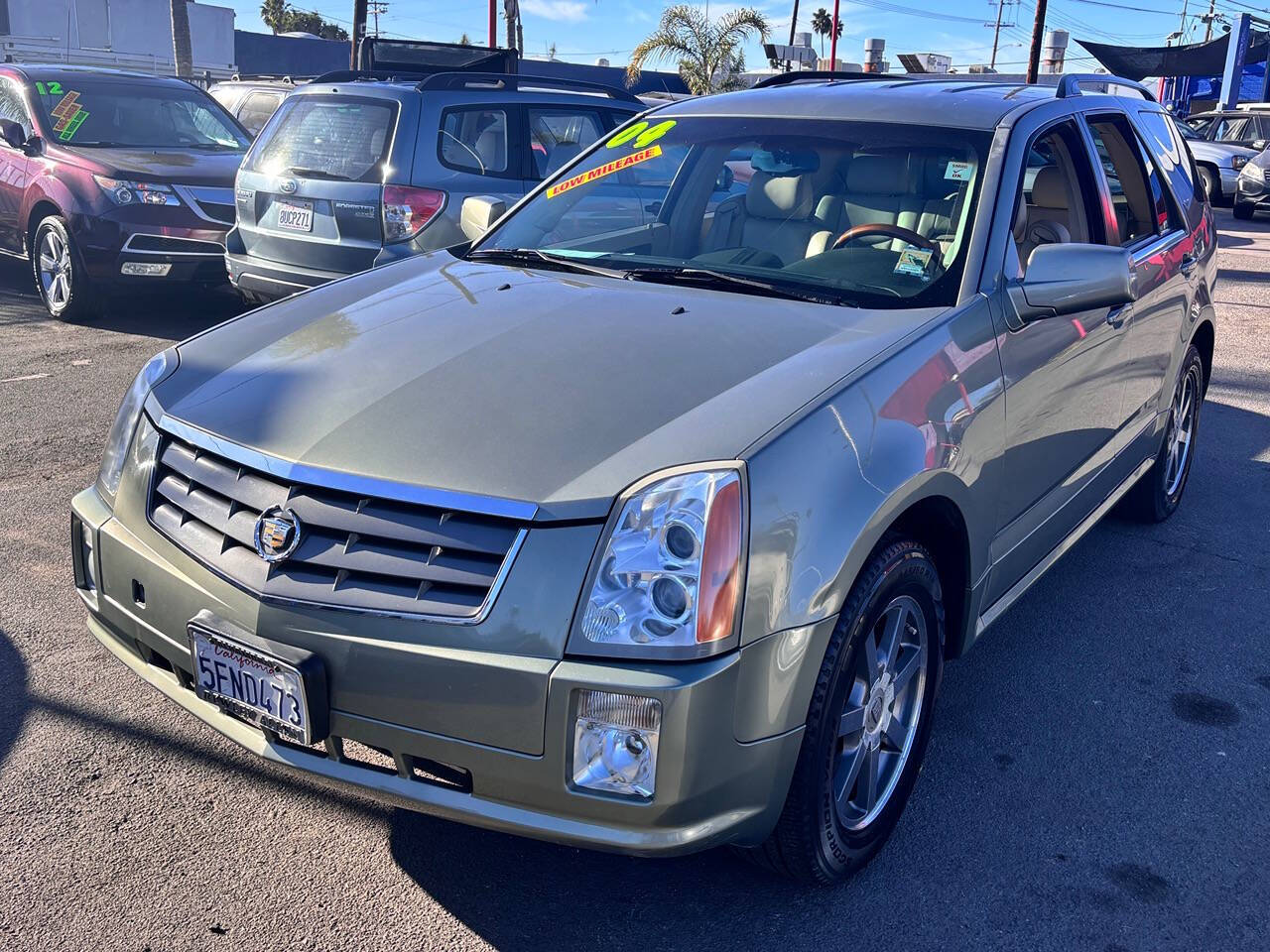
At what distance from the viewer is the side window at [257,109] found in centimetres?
1205

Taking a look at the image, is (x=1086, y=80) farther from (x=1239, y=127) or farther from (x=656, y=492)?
(x=1239, y=127)

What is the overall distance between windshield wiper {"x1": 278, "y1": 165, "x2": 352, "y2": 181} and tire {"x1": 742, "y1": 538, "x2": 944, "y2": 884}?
525cm

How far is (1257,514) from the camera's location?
529 centimetres

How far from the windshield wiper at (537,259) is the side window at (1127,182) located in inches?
72.0

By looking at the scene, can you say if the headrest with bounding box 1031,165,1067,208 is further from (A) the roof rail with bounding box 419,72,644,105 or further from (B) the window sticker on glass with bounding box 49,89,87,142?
(B) the window sticker on glass with bounding box 49,89,87,142

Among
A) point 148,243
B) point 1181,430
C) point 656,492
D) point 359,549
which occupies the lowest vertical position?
point 1181,430

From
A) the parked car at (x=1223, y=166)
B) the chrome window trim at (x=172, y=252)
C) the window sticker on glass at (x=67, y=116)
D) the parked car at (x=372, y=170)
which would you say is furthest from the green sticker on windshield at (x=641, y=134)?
the parked car at (x=1223, y=166)

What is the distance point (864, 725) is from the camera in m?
2.72

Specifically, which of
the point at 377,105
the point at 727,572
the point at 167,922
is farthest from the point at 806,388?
the point at 377,105

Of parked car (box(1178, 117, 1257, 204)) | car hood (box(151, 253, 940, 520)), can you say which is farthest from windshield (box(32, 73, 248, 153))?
parked car (box(1178, 117, 1257, 204))

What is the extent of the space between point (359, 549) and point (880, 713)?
1261mm

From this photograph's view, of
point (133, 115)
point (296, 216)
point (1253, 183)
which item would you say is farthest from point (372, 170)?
point (1253, 183)

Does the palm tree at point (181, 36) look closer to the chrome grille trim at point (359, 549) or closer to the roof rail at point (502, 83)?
the roof rail at point (502, 83)

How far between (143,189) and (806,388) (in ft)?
23.4
